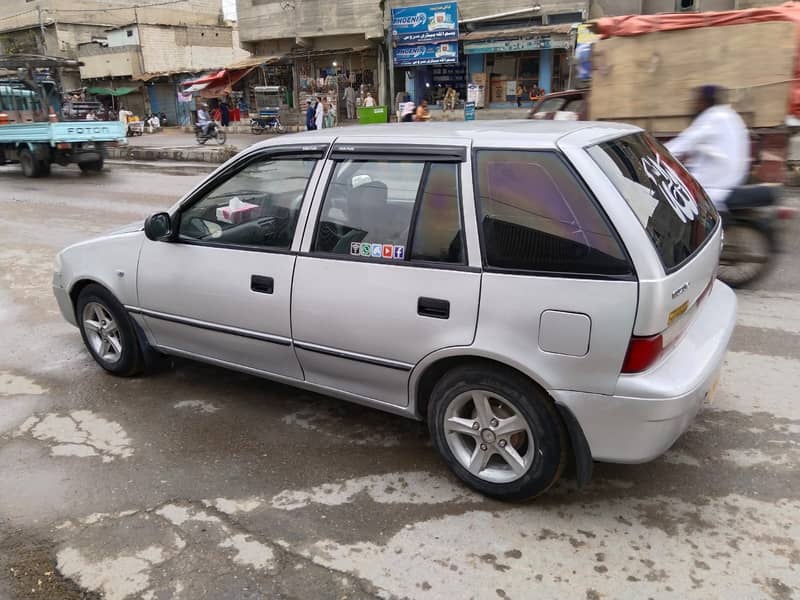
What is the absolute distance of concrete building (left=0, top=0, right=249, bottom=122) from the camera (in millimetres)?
37844

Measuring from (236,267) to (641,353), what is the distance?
211 cm

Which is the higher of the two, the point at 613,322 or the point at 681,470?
the point at 613,322

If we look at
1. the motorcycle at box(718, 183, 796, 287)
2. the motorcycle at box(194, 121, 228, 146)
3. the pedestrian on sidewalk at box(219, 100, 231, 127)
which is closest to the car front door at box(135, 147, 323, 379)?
the motorcycle at box(718, 183, 796, 287)

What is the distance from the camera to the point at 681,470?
10.4 feet

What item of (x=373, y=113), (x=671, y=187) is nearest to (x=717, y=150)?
(x=671, y=187)

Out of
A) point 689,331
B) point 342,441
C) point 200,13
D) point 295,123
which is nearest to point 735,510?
point 689,331

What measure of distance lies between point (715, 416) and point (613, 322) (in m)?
1.59

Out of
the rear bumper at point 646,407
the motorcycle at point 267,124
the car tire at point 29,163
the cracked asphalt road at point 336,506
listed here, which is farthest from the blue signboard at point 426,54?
the rear bumper at point 646,407

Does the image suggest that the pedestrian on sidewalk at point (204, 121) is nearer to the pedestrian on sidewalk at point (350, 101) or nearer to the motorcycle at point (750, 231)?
the pedestrian on sidewalk at point (350, 101)

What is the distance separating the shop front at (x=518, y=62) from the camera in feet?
72.1

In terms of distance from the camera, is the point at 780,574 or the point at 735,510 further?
the point at 735,510

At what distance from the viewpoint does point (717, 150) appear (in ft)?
18.3

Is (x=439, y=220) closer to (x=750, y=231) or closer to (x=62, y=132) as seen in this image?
(x=750, y=231)

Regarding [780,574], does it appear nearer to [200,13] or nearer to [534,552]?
[534,552]
